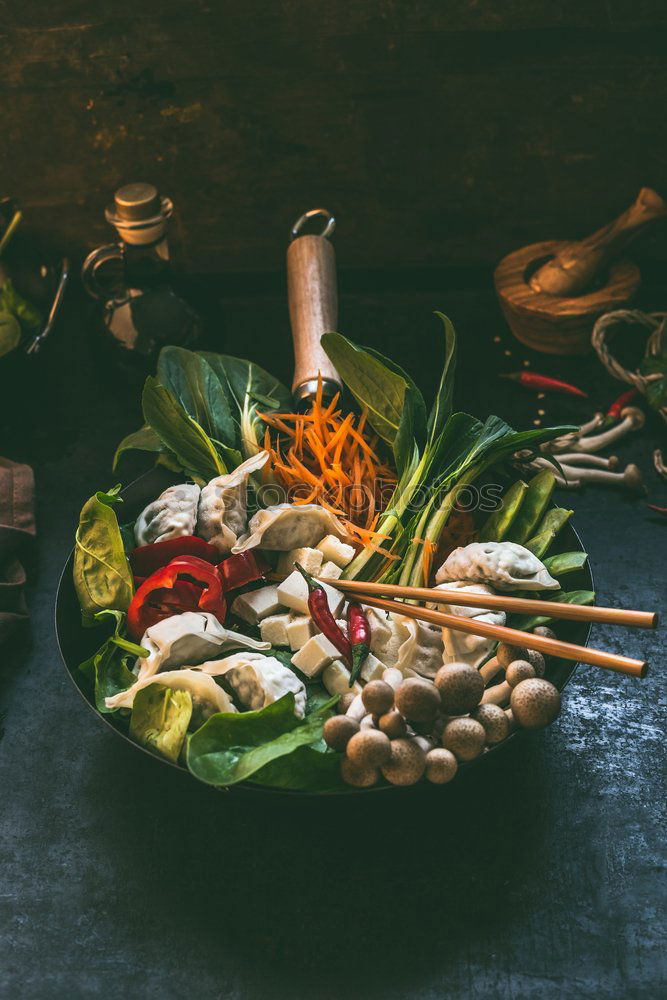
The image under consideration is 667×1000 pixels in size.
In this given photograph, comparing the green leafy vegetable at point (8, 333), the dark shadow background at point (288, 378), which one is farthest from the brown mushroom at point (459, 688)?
the green leafy vegetable at point (8, 333)

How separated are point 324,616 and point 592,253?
41.3 inches

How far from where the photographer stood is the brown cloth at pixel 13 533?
160 centimetres

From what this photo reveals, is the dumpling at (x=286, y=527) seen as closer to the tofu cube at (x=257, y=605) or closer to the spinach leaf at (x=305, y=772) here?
the tofu cube at (x=257, y=605)

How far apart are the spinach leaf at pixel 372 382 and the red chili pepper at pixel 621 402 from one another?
546 millimetres

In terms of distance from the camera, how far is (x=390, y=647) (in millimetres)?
1334

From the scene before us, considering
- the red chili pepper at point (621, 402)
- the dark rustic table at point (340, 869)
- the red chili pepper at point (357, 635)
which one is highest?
the red chili pepper at point (357, 635)

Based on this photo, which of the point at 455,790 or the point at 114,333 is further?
the point at 114,333

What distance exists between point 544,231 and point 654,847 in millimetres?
1416

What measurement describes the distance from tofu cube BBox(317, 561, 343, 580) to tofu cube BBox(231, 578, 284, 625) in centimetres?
5

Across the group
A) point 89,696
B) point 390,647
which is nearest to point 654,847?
point 390,647

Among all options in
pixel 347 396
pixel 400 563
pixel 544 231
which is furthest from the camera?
pixel 544 231

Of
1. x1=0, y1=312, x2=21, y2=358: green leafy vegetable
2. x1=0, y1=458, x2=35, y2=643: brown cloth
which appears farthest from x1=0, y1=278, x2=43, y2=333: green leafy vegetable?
x1=0, y1=458, x2=35, y2=643: brown cloth

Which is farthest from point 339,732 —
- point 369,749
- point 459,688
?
point 459,688

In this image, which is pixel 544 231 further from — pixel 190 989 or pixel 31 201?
pixel 190 989
